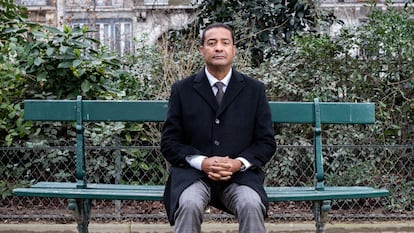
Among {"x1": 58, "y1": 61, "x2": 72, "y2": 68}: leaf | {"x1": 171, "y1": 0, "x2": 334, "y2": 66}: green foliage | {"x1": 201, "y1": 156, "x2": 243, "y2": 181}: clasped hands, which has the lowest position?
{"x1": 201, "y1": 156, "x2": 243, "y2": 181}: clasped hands

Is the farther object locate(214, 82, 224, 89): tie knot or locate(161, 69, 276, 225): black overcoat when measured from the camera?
locate(214, 82, 224, 89): tie knot

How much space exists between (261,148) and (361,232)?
2.17 meters

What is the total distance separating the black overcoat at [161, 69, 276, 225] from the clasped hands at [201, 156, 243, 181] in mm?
87

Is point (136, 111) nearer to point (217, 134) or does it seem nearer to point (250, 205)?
point (217, 134)

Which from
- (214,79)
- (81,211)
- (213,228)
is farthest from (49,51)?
(213,228)

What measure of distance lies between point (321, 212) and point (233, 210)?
705 mm

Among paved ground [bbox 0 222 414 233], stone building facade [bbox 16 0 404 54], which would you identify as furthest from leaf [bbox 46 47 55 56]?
stone building facade [bbox 16 0 404 54]

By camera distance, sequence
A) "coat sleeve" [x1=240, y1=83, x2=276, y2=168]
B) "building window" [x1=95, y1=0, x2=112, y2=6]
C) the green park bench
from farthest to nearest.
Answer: "building window" [x1=95, y1=0, x2=112, y2=6] → the green park bench → "coat sleeve" [x1=240, y1=83, x2=276, y2=168]

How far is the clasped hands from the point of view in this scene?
3326 millimetres

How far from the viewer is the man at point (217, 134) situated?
11.0ft

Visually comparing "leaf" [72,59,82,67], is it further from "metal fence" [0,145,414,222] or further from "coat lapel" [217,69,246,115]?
"coat lapel" [217,69,246,115]

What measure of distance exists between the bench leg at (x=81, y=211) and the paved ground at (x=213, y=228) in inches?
53.7

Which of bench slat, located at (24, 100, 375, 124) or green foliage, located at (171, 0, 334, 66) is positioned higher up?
green foliage, located at (171, 0, 334, 66)

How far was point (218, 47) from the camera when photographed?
3.54 meters
